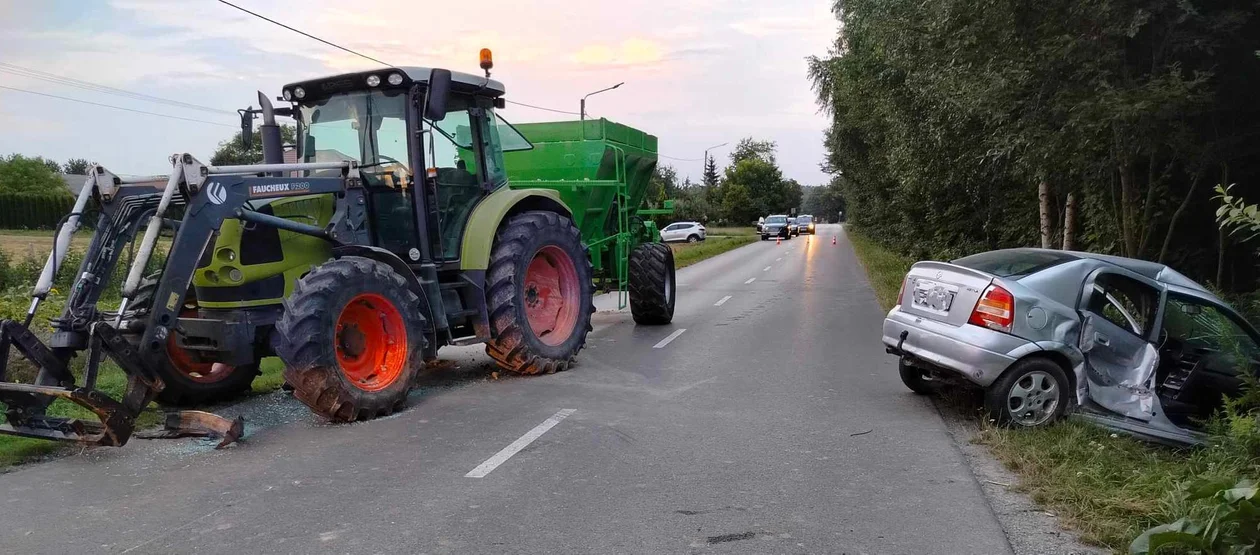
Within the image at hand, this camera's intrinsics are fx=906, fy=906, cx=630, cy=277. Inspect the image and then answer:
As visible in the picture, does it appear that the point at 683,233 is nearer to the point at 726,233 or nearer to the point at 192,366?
the point at 726,233

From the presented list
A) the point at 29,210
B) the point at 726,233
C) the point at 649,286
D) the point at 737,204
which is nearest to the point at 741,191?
the point at 737,204

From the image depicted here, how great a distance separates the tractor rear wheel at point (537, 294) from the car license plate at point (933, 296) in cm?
377

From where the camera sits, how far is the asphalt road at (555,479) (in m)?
4.73

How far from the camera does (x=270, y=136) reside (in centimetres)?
837

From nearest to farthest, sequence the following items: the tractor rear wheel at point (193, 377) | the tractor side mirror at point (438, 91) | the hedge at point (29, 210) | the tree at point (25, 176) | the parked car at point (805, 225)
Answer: the tractor rear wheel at point (193, 377) < the tractor side mirror at point (438, 91) < the hedge at point (29, 210) < the parked car at point (805, 225) < the tree at point (25, 176)

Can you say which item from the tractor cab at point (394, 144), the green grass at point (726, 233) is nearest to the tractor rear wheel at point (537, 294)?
the tractor cab at point (394, 144)

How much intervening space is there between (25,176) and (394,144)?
289ft

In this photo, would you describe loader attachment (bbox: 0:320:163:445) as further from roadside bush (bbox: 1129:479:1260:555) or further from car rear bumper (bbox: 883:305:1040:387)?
roadside bush (bbox: 1129:479:1260:555)

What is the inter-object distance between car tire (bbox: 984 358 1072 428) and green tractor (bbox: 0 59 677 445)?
4446 millimetres

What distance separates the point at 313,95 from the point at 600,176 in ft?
15.1

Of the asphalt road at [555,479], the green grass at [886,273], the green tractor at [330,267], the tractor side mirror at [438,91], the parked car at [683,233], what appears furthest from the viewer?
the parked car at [683,233]

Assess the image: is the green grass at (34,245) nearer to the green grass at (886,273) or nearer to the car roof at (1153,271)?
the car roof at (1153,271)

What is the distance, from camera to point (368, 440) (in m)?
6.68

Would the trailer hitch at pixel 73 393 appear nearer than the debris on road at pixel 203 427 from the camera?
Yes
